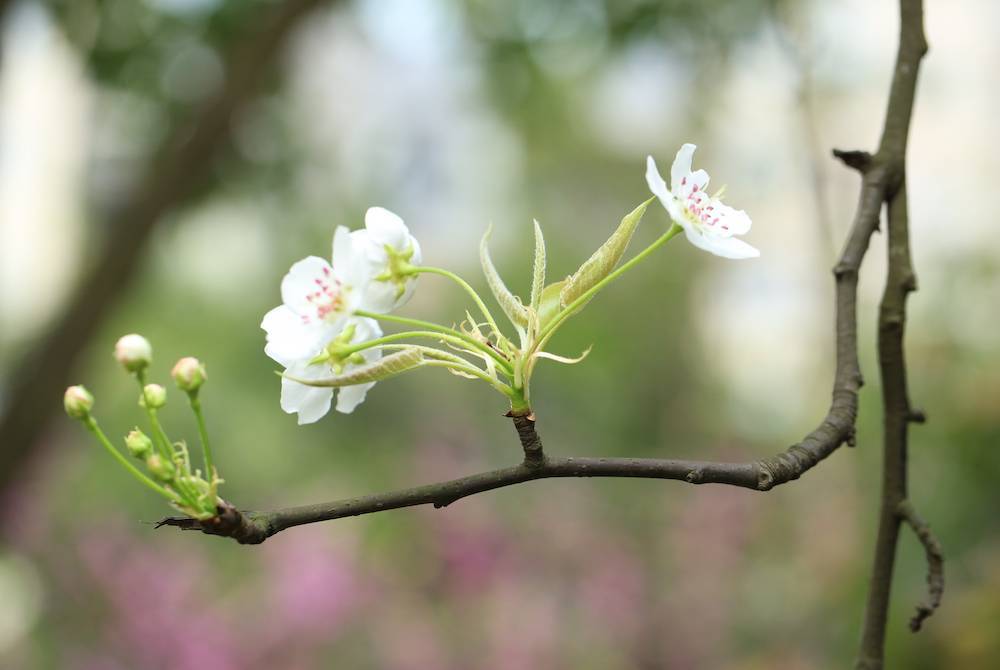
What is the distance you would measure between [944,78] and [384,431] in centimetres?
281

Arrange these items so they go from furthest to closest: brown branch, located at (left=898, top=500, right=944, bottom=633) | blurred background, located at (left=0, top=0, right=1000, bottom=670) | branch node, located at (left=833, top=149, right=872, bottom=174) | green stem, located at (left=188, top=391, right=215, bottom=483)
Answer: blurred background, located at (left=0, top=0, right=1000, bottom=670) → branch node, located at (left=833, top=149, right=872, bottom=174) → brown branch, located at (left=898, top=500, right=944, bottom=633) → green stem, located at (left=188, top=391, right=215, bottom=483)

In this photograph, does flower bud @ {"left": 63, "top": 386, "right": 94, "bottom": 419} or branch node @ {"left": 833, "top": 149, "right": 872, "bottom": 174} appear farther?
branch node @ {"left": 833, "top": 149, "right": 872, "bottom": 174}

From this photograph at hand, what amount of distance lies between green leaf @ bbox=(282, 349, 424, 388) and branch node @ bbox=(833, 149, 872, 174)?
1.14 ft

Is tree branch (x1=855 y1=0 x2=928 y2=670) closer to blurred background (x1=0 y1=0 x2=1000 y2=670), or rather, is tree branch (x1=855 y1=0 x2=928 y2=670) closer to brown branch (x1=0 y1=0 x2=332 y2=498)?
blurred background (x1=0 y1=0 x2=1000 y2=670)

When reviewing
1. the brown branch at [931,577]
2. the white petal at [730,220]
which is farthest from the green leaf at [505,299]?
the brown branch at [931,577]

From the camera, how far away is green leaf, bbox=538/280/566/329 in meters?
0.48

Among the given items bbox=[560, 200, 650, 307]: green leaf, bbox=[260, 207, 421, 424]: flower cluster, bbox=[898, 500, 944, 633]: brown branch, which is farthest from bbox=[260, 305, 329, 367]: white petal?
bbox=[898, 500, 944, 633]: brown branch

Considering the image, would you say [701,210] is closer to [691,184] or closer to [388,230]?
[691,184]

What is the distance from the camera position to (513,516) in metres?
2.74

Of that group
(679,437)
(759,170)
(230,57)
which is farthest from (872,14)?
(679,437)

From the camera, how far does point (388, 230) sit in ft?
1.56

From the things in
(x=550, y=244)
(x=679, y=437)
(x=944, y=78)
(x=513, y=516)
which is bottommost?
(x=679, y=437)

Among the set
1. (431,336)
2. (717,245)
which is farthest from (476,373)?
(717,245)

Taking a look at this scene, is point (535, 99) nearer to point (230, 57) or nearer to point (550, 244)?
point (230, 57)
